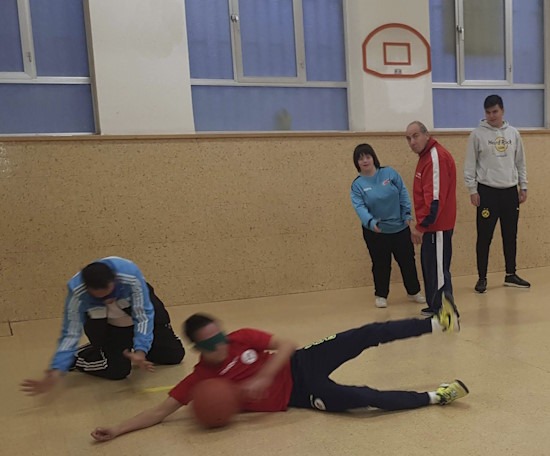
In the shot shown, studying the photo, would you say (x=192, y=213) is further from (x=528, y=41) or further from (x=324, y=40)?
(x=528, y=41)

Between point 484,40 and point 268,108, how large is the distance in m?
2.83

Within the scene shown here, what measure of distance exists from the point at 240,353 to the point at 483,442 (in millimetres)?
1039

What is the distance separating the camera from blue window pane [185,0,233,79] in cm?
557

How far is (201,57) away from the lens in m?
5.62

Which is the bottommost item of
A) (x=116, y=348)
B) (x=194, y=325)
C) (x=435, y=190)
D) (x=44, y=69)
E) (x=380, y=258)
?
(x=116, y=348)

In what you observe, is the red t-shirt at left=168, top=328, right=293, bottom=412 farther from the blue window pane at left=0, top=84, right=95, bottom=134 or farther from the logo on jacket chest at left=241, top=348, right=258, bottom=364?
the blue window pane at left=0, top=84, right=95, bottom=134

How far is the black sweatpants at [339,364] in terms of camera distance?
Answer: 2527 millimetres

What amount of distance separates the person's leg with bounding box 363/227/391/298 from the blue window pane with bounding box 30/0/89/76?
300 cm

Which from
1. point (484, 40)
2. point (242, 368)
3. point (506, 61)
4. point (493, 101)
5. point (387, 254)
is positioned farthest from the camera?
point (506, 61)

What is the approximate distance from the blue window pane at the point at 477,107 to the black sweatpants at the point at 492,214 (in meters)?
1.62

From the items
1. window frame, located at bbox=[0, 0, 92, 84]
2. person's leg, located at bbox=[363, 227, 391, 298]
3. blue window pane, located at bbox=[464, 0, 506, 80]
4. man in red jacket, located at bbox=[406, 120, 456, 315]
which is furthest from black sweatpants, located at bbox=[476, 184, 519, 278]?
window frame, located at bbox=[0, 0, 92, 84]

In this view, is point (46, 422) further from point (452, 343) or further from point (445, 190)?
point (445, 190)

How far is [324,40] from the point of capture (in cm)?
606

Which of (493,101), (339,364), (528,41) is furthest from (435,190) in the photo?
(528,41)
